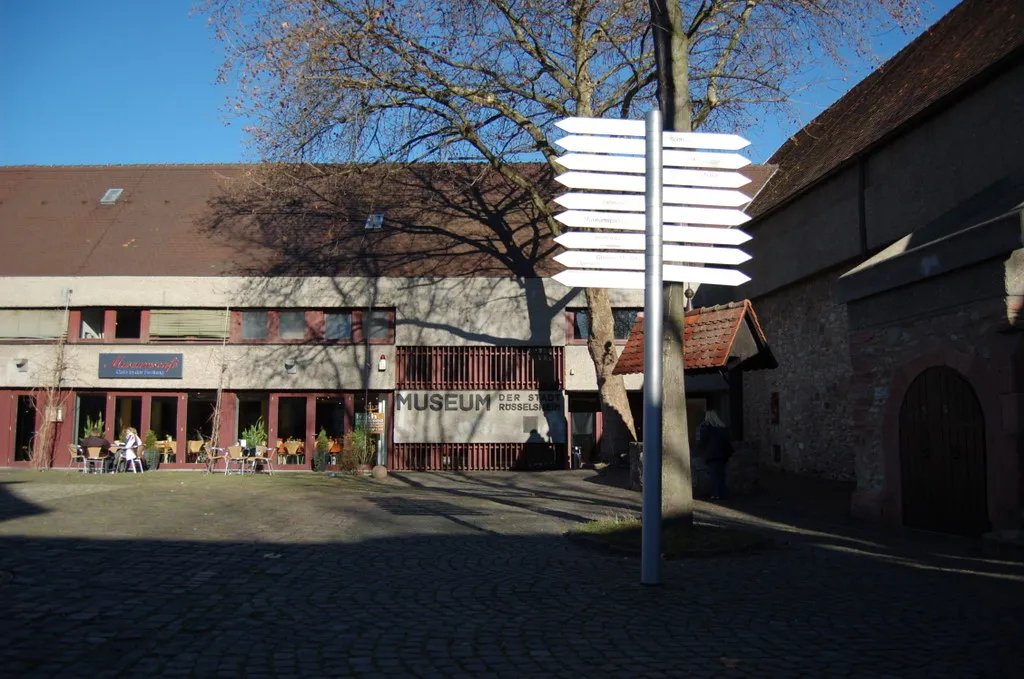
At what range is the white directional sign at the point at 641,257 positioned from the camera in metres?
7.67

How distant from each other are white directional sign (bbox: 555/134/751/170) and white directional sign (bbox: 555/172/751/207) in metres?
0.20

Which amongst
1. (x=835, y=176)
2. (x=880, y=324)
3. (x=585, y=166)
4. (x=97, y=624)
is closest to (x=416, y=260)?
(x=835, y=176)

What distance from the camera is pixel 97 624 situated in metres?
5.81

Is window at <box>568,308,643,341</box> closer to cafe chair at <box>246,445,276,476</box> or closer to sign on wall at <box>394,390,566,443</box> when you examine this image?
sign on wall at <box>394,390,566,443</box>

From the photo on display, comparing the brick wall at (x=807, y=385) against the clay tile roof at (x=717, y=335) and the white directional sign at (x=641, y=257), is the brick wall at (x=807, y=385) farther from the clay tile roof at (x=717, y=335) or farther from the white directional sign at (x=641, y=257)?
the white directional sign at (x=641, y=257)

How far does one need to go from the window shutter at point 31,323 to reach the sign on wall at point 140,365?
5.53 ft

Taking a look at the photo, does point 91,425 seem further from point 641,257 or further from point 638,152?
point 638,152

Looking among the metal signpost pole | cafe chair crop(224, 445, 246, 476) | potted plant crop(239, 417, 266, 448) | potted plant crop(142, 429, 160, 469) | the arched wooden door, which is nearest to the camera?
the metal signpost pole

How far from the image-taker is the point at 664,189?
7.93 meters

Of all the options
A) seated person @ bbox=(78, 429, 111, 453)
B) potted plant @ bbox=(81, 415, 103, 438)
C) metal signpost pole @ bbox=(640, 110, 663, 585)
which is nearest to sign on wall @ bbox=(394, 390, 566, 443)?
seated person @ bbox=(78, 429, 111, 453)

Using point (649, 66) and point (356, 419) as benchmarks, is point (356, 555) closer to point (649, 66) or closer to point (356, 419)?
point (649, 66)

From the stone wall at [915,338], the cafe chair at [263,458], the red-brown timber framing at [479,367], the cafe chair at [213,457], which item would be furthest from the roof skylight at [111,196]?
the stone wall at [915,338]

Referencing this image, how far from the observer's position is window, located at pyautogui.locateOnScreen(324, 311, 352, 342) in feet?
85.7

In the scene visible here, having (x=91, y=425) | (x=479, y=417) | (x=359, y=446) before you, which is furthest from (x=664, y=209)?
(x=91, y=425)
